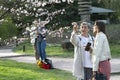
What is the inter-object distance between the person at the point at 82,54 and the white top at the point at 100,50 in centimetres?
106

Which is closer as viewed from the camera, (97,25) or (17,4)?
(97,25)

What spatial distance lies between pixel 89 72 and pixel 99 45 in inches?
56.2

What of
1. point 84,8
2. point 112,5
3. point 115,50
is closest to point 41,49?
point 84,8

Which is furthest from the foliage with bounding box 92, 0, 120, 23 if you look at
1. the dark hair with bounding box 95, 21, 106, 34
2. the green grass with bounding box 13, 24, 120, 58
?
the dark hair with bounding box 95, 21, 106, 34

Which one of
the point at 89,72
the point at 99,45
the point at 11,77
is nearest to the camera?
the point at 99,45

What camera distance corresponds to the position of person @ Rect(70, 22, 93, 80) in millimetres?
10312

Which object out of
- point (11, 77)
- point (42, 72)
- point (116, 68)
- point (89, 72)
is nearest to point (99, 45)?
point (89, 72)

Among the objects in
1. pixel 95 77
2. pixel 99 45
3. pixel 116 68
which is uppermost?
pixel 99 45

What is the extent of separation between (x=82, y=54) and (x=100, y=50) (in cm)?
131

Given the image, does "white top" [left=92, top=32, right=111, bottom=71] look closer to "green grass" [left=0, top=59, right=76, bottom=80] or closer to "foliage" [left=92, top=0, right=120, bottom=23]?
"green grass" [left=0, top=59, right=76, bottom=80]

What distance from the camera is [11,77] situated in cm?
1452

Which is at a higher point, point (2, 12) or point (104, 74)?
point (2, 12)

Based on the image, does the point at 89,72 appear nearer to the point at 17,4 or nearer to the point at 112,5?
the point at 17,4

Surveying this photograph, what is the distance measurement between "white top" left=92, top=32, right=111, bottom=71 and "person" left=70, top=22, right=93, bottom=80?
106cm
